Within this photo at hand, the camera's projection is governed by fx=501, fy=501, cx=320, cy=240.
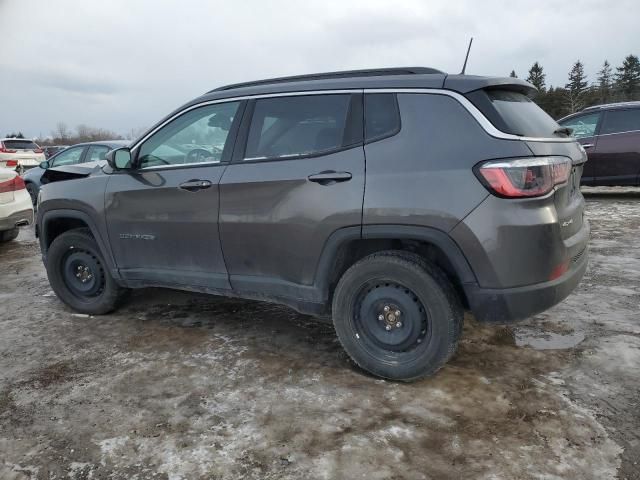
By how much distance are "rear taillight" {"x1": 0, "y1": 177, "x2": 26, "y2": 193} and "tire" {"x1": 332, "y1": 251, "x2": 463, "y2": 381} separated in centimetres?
578

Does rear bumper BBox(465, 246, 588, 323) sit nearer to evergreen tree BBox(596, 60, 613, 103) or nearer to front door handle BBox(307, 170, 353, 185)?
front door handle BBox(307, 170, 353, 185)

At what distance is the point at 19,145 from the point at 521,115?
60.2 feet

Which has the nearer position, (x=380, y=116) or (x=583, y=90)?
(x=380, y=116)

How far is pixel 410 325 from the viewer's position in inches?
114

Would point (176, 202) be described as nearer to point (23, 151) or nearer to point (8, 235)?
point (8, 235)

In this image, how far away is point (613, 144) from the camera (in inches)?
352

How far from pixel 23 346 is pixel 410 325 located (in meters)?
2.80

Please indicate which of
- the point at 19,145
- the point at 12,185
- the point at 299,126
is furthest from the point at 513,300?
the point at 19,145

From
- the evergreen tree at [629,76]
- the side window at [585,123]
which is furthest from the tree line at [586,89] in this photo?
the side window at [585,123]

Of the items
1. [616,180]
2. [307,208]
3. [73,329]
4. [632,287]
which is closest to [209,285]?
[307,208]

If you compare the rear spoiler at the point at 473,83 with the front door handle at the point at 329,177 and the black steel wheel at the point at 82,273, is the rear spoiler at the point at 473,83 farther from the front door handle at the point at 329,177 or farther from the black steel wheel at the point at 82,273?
the black steel wheel at the point at 82,273

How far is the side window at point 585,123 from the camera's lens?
921 centimetres

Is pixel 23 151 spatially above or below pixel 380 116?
below

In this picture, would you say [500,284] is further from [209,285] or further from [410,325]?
[209,285]
